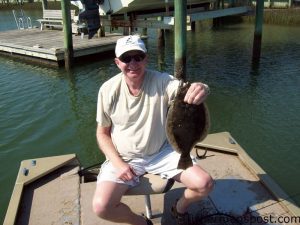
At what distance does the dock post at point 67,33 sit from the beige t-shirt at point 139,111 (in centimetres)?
1062

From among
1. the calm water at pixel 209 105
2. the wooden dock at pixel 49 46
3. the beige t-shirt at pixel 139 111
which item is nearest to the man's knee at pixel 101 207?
the beige t-shirt at pixel 139 111

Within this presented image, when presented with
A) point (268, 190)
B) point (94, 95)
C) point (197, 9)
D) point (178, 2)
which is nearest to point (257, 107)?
point (178, 2)

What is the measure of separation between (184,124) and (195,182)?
0.54 meters

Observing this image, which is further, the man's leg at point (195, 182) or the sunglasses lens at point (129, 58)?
the sunglasses lens at point (129, 58)

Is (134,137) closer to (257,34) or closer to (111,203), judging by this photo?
(111,203)

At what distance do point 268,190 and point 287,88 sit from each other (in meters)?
7.08

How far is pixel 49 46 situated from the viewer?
49.8ft

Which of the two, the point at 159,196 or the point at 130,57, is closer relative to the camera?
the point at 130,57

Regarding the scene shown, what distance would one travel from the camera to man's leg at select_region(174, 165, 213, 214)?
3350 mm

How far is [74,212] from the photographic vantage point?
4266 millimetres

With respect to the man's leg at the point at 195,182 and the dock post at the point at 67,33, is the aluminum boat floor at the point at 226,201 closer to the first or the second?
the man's leg at the point at 195,182

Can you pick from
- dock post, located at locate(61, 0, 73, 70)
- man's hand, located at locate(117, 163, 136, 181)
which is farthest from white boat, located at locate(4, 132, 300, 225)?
dock post, located at locate(61, 0, 73, 70)

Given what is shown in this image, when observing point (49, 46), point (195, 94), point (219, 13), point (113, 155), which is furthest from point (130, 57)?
point (49, 46)

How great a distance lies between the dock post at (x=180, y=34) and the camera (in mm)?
9387
